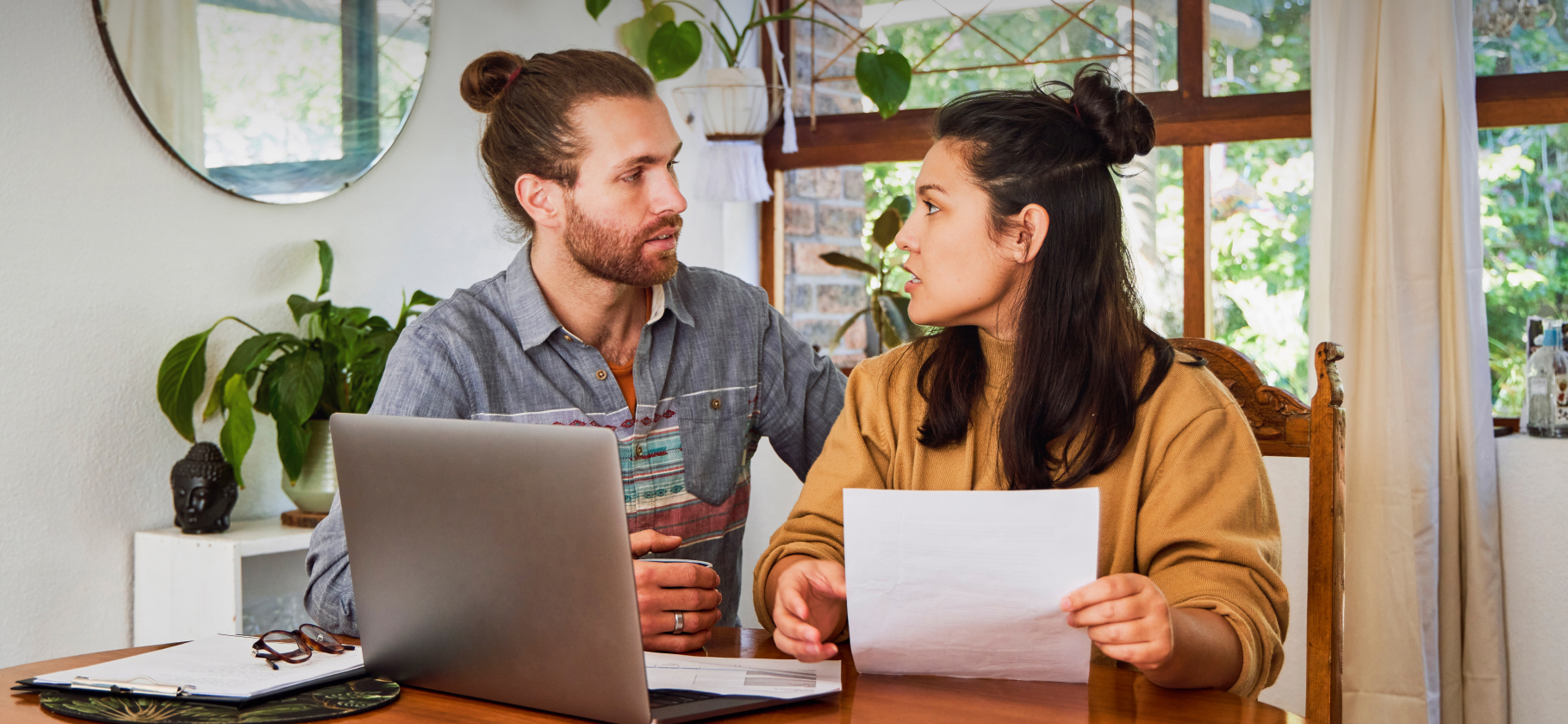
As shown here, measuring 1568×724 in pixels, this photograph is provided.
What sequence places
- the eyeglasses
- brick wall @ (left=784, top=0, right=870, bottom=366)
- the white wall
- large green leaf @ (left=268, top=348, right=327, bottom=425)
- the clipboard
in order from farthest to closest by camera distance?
brick wall @ (left=784, top=0, right=870, bottom=366)
large green leaf @ (left=268, top=348, right=327, bottom=425)
the white wall
the eyeglasses
the clipboard

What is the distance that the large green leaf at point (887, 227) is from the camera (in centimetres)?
284

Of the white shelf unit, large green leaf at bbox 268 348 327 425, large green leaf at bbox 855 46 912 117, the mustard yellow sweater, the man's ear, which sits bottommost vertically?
the white shelf unit

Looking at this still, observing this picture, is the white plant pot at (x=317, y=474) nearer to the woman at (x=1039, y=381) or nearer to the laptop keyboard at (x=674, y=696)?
the woman at (x=1039, y=381)

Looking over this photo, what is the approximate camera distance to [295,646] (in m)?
1.07

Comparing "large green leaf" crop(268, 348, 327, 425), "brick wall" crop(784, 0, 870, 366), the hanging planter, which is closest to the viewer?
"large green leaf" crop(268, 348, 327, 425)

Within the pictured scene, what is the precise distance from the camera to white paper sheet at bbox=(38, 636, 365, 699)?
921mm

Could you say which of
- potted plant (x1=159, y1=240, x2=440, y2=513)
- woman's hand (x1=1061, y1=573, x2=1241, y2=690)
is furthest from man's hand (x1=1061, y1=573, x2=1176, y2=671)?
potted plant (x1=159, y1=240, x2=440, y2=513)

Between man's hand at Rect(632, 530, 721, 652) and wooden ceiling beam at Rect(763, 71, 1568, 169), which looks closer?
man's hand at Rect(632, 530, 721, 652)

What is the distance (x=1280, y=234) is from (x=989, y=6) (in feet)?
2.93

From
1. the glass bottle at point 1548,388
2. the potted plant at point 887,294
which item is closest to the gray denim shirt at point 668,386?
the potted plant at point 887,294

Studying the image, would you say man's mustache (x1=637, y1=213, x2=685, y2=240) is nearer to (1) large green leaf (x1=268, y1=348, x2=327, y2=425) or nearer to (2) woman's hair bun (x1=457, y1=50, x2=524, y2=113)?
(2) woman's hair bun (x1=457, y1=50, x2=524, y2=113)

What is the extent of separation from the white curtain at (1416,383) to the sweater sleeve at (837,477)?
4.18 feet

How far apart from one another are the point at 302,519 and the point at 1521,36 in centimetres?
249

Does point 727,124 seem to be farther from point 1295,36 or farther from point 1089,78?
point 1089,78
